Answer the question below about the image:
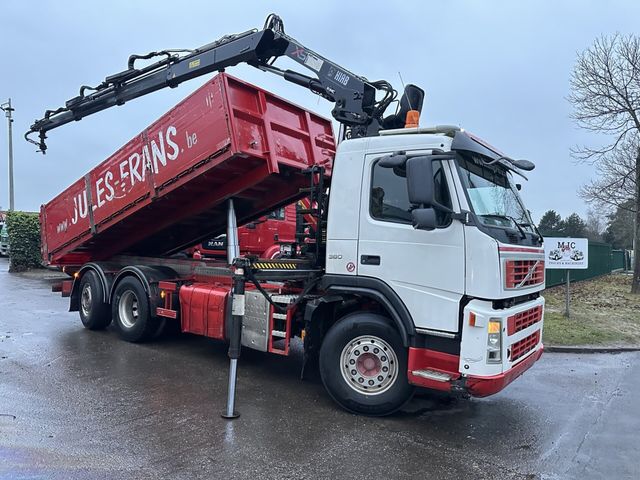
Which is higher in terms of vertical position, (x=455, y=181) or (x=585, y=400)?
(x=455, y=181)

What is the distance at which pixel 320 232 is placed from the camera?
5906 millimetres

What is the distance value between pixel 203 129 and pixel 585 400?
5.56m

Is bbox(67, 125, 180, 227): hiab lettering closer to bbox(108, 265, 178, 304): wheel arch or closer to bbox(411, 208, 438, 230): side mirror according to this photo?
bbox(108, 265, 178, 304): wheel arch

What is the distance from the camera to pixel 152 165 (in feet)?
22.9

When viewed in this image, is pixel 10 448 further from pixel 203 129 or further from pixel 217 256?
pixel 217 256

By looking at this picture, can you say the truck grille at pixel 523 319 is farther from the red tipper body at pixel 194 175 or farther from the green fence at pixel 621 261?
the green fence at pixel 621 261

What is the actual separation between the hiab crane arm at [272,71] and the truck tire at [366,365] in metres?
2.43

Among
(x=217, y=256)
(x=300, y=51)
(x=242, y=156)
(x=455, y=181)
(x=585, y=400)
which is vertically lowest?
(x=585, y=400)

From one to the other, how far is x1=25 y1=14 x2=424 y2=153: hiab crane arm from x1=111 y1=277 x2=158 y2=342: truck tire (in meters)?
3.26

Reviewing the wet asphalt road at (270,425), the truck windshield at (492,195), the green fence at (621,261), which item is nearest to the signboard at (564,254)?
the wet asphalt road at (270,425)

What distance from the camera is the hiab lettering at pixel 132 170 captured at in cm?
676

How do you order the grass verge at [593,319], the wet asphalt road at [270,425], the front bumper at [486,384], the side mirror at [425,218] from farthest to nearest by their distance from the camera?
the grass verge at [593,319] < the side mirror at [425,218] < the front bumper at [486,384] < the wet asphalt road at [270,425]

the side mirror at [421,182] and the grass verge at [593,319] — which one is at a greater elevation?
the side mirror at [421,182]

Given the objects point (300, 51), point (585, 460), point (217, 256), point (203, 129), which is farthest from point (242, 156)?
point (217, 256)
